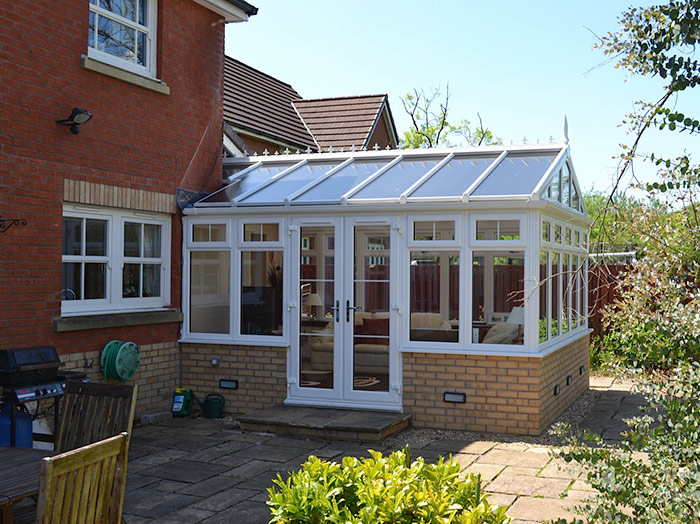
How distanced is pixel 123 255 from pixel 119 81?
2054 mm

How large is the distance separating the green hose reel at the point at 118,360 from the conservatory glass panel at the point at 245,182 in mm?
2329

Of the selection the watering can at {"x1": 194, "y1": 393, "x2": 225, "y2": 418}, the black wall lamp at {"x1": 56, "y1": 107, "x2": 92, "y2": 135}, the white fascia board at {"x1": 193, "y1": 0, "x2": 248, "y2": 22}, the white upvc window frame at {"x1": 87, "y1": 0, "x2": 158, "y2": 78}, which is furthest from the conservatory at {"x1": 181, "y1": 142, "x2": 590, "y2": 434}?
the white fascia board at {"x1": 193, "y1": 0, "x2": 248, "y2": 22}

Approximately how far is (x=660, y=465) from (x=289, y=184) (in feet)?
23.6

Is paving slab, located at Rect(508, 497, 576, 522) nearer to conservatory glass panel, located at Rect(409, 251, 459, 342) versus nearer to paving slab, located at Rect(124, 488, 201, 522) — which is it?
paving slab, located at Rect(124, 488, 201, 522)

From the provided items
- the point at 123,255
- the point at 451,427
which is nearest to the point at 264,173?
the point at 123,255

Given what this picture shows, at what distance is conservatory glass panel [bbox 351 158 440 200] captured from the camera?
8.82m

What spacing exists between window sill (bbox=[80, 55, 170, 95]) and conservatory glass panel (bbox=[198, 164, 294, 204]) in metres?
1.49

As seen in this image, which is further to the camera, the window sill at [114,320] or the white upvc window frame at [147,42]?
the white upvc window frame at [147,42]

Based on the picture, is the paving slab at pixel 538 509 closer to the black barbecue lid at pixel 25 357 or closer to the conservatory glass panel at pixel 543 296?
the conservatory glass panel at pixel 543 296

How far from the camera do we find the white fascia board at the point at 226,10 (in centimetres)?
969

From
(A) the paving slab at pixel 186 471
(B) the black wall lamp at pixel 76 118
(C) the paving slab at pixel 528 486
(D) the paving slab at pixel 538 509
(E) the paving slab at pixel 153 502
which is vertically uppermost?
(B) the black wall lamp at pixel 76 118

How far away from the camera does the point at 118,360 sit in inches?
315

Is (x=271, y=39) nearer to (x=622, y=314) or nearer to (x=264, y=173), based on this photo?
(x=264, y=173)

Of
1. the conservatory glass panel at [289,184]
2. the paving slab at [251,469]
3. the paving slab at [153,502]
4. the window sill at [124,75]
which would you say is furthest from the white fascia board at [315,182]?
the paving slab at [153,502]
